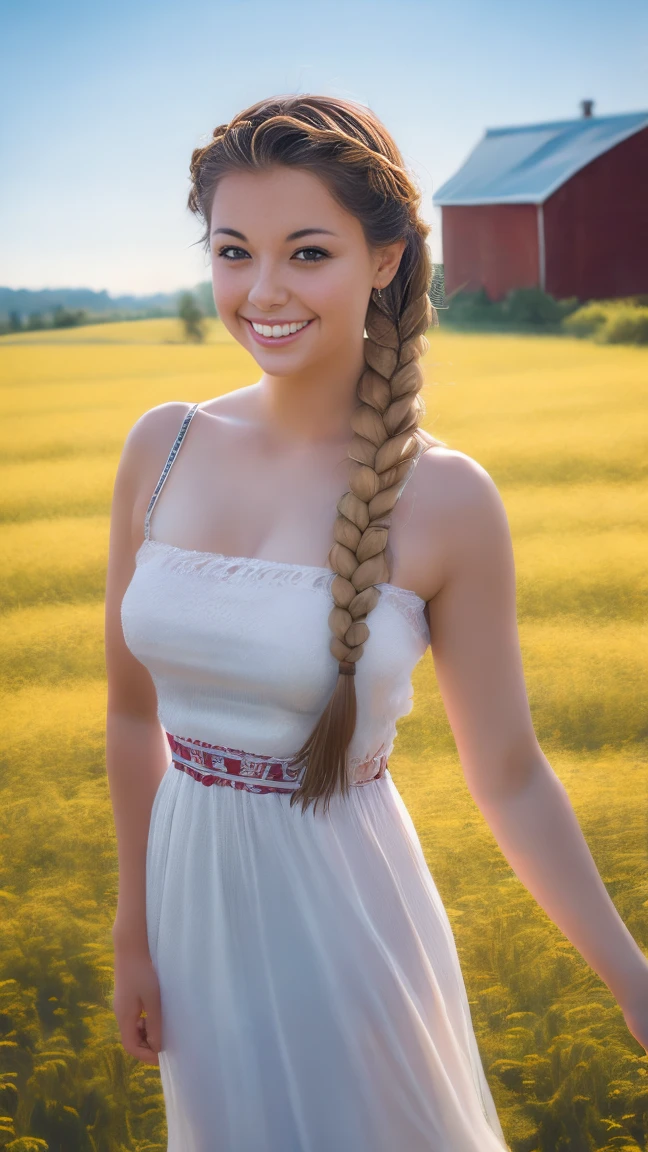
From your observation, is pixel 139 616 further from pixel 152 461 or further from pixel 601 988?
pixel 601 988

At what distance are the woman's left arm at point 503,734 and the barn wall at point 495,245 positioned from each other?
100.0 inches

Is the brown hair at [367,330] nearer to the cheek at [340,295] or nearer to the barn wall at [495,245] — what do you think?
the cheek at [340,295]

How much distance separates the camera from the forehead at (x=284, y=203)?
894mm

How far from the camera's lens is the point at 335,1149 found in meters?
0.94

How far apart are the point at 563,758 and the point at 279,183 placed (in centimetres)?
156

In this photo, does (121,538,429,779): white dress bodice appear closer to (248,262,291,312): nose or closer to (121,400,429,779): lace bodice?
(121,400,429,779): lace bodice

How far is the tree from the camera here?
10.9 ft

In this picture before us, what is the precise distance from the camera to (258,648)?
90 centimetres

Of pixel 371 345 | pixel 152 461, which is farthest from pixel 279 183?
pixel 152 461

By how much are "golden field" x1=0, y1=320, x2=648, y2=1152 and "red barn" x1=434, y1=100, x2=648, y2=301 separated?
24 centimetres

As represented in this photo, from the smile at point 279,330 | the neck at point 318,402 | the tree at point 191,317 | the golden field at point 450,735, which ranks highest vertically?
the tree at point 191,317

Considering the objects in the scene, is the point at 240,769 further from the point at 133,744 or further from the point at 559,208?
the point at 559,208

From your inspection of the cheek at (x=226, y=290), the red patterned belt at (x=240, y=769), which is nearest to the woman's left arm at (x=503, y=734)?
the red patterned belt at (x=240, y=769)

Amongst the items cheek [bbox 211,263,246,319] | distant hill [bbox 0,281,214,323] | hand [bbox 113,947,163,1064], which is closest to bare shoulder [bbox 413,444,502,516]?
cheek [bbox 211,263,246,319]
